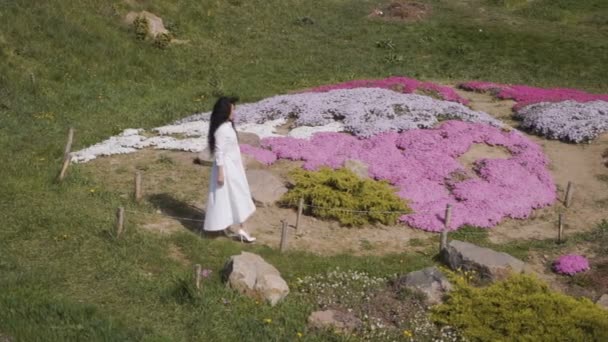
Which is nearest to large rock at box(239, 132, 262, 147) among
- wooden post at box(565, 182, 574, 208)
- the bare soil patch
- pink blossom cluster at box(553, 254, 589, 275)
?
wooden post at box(565, 182, 574, 208)

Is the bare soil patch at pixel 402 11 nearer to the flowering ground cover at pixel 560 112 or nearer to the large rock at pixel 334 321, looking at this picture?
the flowering ground cover at pixel 560 112

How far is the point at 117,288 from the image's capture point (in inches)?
487

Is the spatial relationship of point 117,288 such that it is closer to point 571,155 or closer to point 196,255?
point 196,255

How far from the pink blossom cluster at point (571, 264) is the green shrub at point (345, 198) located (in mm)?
4012

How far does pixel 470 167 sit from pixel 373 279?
9.59 metres

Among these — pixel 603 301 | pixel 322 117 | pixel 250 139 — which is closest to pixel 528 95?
pixel 322 117

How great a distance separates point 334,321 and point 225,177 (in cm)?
469

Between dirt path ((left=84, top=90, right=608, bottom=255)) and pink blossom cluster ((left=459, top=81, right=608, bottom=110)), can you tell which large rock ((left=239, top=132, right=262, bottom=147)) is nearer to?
dirt path ((left=84, top=90, right=608, bottom=255))

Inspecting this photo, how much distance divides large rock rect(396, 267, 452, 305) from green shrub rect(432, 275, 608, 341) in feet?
0.76

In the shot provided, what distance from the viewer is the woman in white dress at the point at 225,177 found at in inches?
572

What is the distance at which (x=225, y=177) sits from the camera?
14898 millimetres

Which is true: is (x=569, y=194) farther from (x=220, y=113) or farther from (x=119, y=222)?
(x=119, y=222)

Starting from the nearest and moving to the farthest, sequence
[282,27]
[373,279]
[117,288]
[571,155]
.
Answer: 1. [117,288]
2. [373,279]
3. [571,155]
4. [282,27]

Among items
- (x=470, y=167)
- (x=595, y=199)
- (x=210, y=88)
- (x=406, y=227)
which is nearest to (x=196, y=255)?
(x=406, y=227)
